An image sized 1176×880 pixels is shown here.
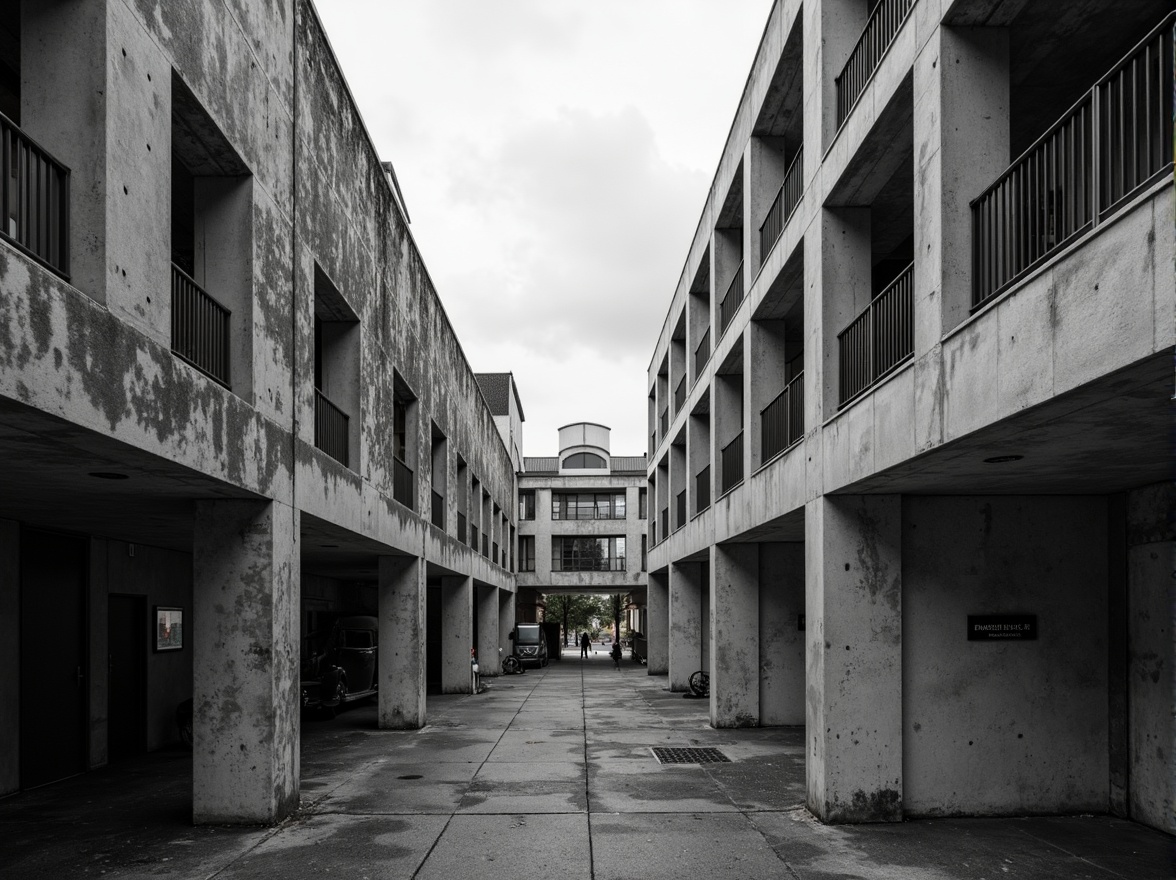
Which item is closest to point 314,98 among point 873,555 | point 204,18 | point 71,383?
point 204,18

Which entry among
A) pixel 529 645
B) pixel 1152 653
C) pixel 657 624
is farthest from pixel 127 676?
pixel 529 645

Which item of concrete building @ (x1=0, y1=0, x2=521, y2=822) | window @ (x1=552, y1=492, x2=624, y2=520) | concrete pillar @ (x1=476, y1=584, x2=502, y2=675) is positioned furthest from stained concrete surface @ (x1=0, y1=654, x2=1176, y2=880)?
window @ (x1=552, y1=492, x2=624, y2=520)

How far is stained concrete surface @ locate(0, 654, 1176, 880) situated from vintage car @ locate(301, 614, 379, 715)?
5014 mm

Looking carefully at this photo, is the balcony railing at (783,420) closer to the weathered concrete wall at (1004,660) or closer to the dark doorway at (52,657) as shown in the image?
the weathered concrete wall at (1004,660)

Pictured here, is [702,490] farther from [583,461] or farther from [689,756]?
[583,461]

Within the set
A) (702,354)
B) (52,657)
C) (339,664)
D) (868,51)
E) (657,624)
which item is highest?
(868,51)

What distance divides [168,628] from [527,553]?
3032cm

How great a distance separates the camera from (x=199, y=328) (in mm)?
8797

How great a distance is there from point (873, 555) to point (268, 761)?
21.1ft

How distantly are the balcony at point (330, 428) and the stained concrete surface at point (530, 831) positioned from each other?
4178mm

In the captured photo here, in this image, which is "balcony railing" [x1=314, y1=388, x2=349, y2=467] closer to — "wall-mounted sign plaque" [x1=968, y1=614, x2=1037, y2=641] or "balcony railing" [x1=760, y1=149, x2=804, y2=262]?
"balcony railing" [x1=760, y1=149, x2=804, y2=262]

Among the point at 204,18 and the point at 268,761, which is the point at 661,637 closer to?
the point at 268,761

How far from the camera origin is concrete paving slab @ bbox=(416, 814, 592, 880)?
26.7 feet

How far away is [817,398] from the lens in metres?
11.2
